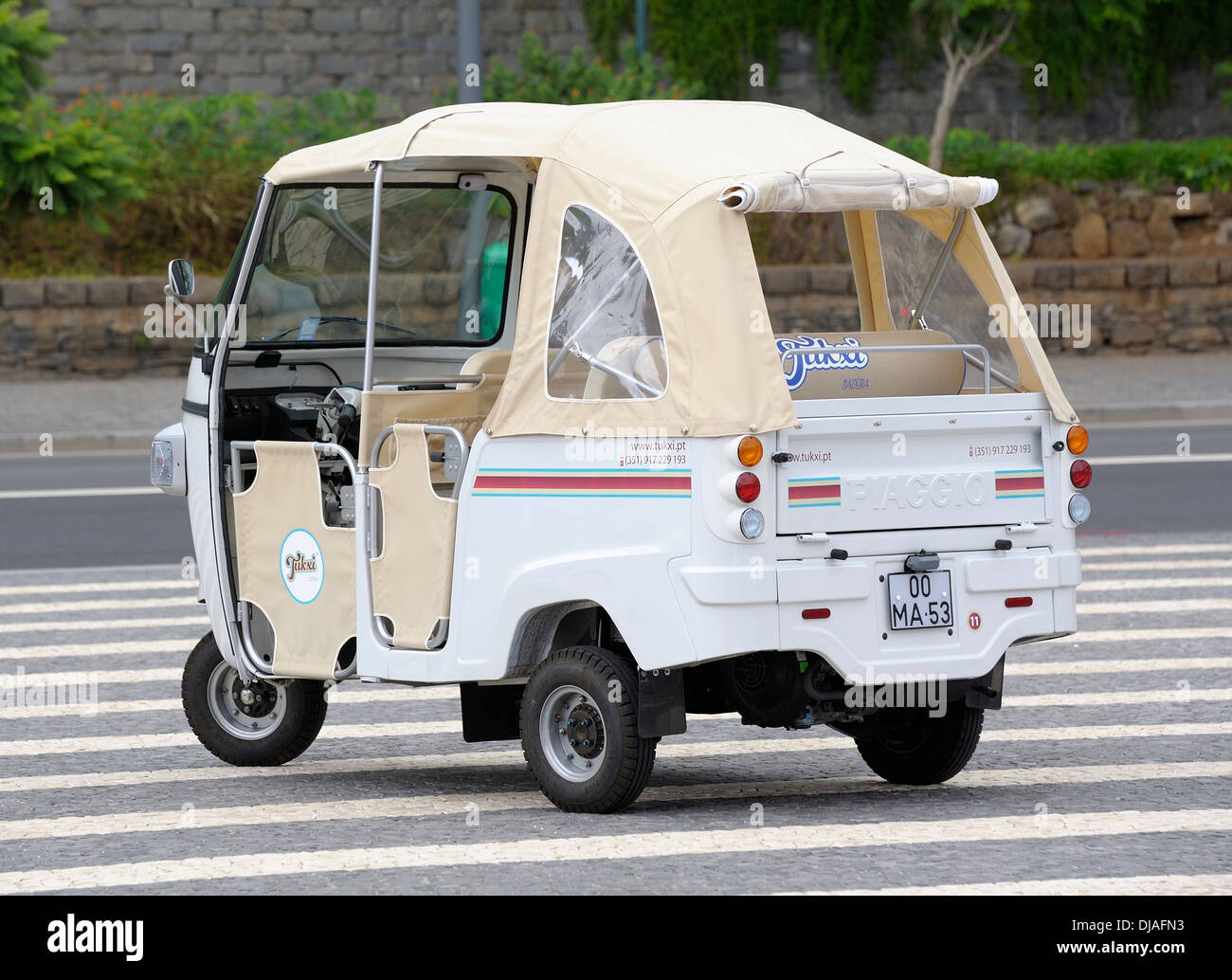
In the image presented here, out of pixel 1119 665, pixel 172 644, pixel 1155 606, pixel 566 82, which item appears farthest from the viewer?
pixel 566 82

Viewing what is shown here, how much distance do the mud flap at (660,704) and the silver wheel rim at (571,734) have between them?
0.20 meters

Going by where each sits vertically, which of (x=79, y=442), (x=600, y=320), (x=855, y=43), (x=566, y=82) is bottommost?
(x=79, y=442)

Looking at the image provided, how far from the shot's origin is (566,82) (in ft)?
110

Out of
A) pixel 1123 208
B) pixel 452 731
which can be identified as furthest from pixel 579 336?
pixel 1123 208

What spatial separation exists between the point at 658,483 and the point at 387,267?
2.04m

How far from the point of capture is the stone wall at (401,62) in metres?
38.5

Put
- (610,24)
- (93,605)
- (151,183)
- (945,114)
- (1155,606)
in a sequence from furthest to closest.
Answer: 1. (610,24)
2. (945,114)
3. (151,183)
4. (93,605)
5. (1155,606)

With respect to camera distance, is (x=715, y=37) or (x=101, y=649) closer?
(x=101, y=649)

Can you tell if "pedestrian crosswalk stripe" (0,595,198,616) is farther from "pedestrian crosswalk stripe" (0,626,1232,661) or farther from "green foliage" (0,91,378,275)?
"green foliage" (0,91,378,275)

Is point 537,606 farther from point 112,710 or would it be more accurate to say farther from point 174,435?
point 112,710

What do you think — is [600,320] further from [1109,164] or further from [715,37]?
[715,37]

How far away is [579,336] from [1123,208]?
25.7 meters

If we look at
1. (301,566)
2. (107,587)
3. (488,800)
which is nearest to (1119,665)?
(488,800)

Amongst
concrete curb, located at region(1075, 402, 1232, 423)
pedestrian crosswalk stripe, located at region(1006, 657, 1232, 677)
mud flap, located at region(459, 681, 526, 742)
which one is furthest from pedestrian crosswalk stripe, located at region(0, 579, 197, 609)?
concrete curb, located at region(1075, 402, 1232, 423)
